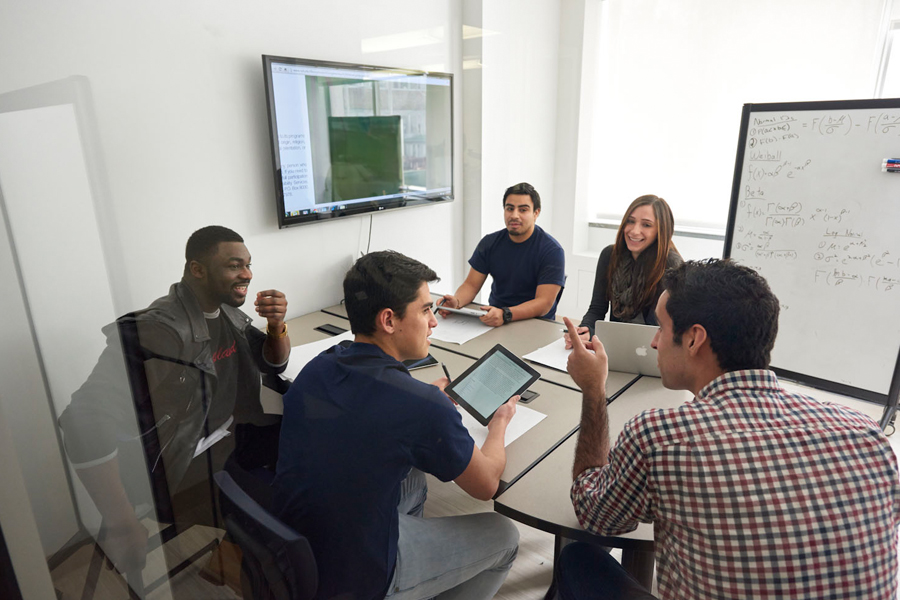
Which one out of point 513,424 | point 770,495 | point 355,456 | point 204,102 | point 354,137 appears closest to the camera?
point 770,495

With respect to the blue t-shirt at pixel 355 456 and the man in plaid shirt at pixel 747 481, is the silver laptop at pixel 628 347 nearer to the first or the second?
the man in plaid shirt at pixel 747 481

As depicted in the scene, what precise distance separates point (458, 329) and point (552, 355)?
45 centimetres

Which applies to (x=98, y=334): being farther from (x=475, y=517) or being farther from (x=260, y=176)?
(x=260, y=176)

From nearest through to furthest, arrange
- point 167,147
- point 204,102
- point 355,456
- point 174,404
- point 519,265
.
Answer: point 174,404, point 355,456, point 167,147, point 204,102, point 519,265

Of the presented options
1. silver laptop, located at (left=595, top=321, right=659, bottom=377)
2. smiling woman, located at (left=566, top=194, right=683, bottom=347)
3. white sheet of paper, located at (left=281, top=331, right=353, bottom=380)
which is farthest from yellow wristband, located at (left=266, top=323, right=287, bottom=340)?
smiling woman, located at (left=566, top=194, right=683, bottom=347)

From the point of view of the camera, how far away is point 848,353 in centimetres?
260

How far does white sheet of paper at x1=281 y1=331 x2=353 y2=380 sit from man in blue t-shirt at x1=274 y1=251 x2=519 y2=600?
435 millimetres

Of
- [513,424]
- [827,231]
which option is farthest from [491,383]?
[827,231]

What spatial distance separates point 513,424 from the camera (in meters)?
1.48

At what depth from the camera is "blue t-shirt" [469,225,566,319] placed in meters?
2.62

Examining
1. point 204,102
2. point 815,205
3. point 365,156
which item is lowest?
point 815,205

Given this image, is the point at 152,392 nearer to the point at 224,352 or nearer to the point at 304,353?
the point at 224,352

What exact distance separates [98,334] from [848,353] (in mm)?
3061

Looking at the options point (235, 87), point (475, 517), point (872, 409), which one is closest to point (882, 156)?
point (872, 409)
